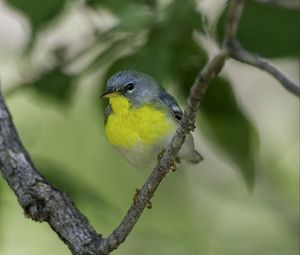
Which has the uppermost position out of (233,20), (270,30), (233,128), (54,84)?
(270,30)

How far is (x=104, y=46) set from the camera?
1811 mm

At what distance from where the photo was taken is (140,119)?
6.35 ft

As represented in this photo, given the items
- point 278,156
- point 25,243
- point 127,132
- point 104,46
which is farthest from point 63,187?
point 25,243

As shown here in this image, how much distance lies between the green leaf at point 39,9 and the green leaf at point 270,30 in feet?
1.33

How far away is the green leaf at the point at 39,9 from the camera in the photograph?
1689 mm

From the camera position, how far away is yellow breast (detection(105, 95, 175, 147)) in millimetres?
1883

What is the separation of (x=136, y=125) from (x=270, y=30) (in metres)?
0.41

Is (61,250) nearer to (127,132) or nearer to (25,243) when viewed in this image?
(25,243)

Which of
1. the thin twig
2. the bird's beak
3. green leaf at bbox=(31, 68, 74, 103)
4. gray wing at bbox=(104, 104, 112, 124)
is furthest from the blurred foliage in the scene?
the thin twig

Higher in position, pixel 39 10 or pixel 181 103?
pixel 181 103

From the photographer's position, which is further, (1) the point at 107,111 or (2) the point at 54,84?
(1) the point at 107,111

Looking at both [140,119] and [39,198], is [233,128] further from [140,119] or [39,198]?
[39,198]

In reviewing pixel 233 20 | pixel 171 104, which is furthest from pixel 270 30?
pixel 233 20

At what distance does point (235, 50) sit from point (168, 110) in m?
0.97
